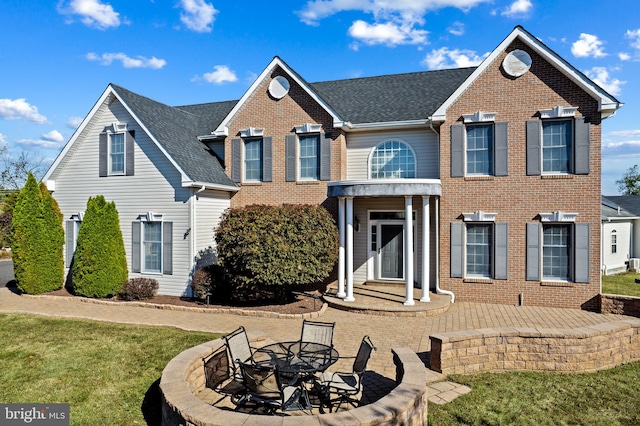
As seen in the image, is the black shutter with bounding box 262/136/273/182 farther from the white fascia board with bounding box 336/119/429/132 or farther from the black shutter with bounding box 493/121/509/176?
the black shutter with bounding box 493/121/509/176

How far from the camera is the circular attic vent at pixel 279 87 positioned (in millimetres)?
15555

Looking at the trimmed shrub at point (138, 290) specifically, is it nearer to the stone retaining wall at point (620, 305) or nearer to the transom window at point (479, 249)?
the transom window at point (479, 249)

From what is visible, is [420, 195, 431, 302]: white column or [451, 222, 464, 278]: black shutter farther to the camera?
[451, 222, 464, 278]: black shutter

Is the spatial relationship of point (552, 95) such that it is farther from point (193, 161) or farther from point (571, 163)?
point (193, 161)

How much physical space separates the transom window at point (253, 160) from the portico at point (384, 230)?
390 centimetres

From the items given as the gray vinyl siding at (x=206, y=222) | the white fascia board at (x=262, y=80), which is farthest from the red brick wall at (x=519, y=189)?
the gray vinyl siding at (x=206, y=222)

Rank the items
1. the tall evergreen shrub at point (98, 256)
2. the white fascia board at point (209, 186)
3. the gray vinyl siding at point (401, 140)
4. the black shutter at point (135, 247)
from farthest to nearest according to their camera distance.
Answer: the black shutter at point (135, 247)
the gray vinyl siding at point (401, 140)
the tall evergreen shrub at point (98, 256)
the white fascia board at point (209, 186)

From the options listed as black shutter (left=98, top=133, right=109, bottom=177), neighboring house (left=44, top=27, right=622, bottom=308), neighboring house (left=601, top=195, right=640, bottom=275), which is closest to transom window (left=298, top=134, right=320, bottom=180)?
neighboring house (left=44, top=27, right=622, bottom=308)

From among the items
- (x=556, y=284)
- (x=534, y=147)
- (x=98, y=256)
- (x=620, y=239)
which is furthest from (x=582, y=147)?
(x=98, y=256)

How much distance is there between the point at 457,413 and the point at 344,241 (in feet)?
26.9

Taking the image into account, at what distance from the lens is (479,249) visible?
45.1 feet

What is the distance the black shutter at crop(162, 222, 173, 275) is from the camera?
47.6 ft

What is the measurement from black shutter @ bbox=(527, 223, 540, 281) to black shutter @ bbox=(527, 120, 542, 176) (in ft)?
6.05

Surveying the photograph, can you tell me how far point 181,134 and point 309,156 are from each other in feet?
18.5
